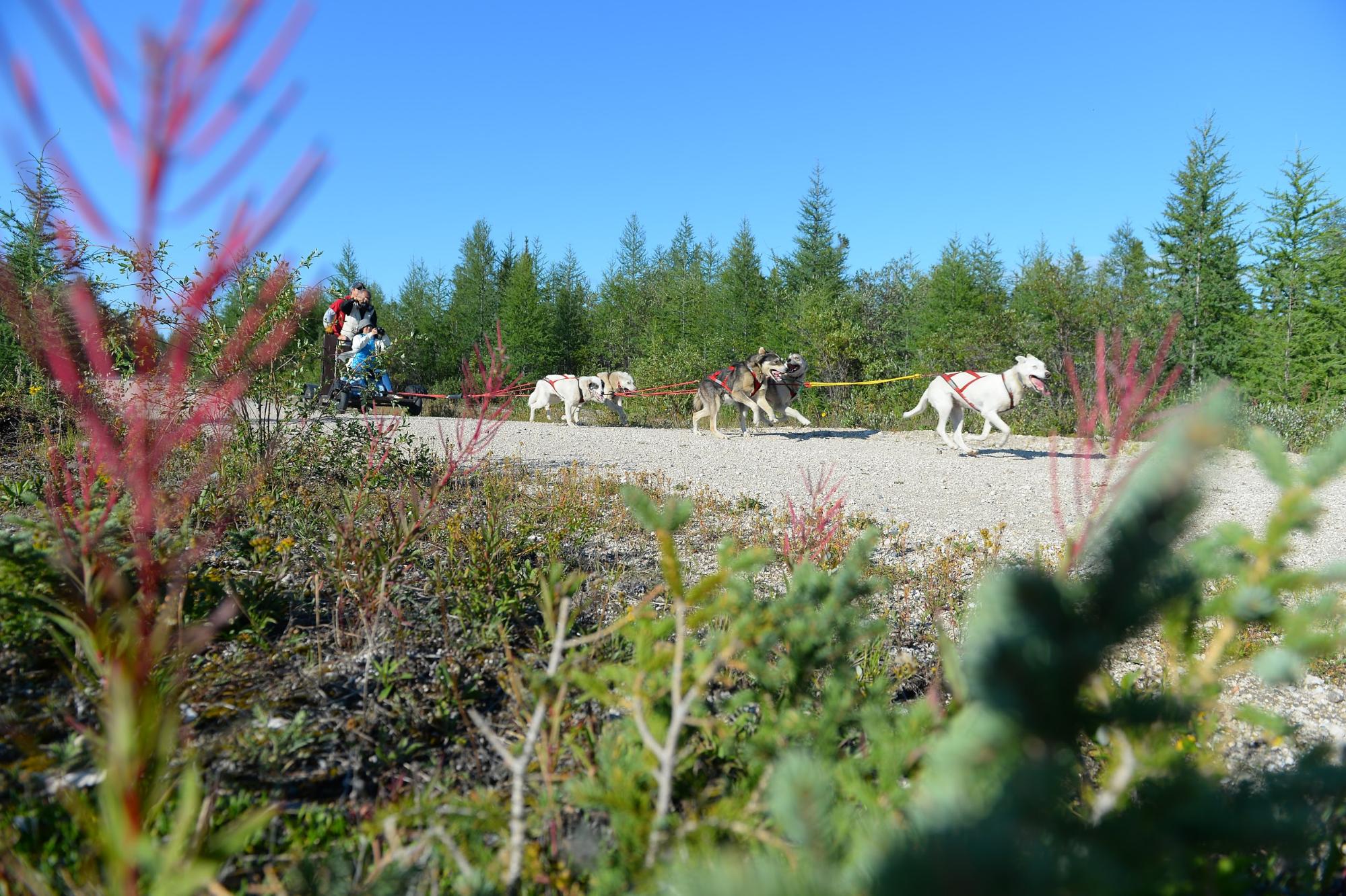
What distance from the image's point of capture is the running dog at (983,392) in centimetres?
942

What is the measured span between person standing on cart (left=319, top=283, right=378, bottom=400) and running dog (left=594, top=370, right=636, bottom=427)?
5.79 metres

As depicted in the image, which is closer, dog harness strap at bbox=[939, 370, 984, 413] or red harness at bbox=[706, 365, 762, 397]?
dog harness strap at bbox=[939, 370, 984, 413]

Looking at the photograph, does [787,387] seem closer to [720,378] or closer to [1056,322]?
[720,378]

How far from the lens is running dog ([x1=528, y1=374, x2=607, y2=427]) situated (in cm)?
1409

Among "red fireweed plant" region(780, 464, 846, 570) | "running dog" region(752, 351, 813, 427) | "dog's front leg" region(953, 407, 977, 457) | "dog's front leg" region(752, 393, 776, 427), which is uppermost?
"running dog" region(752, 351, 813, 427)

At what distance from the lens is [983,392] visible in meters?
9.75

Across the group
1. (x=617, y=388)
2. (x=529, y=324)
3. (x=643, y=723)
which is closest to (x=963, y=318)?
(x=617, y=388)

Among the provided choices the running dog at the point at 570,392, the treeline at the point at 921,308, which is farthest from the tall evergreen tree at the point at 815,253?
the running dog at the point at 570,392

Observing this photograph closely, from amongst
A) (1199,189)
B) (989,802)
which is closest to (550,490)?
(989,802)

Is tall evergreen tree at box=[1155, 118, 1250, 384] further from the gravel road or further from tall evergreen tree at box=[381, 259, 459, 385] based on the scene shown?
tall evergreen tree at box=[381, 259, 459, 385]

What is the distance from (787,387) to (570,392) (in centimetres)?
430

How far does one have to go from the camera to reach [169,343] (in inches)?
37.4

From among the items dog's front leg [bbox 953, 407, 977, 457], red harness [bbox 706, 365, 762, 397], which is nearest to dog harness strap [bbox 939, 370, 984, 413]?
dog's front leg [bbox 953, 407, 977, 457]

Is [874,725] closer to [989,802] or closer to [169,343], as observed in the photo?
[989,802]
